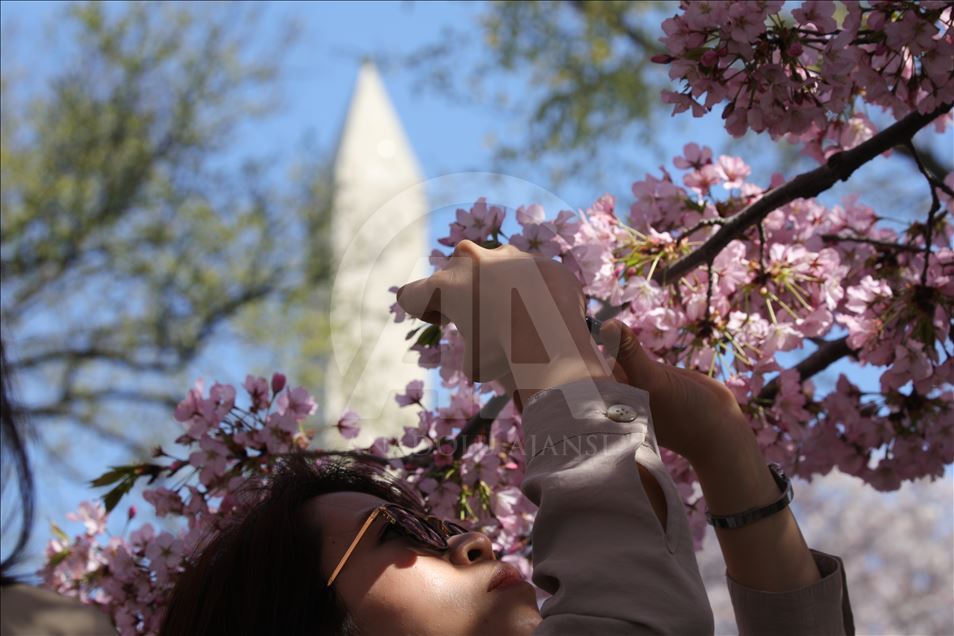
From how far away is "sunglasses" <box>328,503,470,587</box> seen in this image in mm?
1628

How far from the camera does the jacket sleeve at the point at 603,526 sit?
1.23 m

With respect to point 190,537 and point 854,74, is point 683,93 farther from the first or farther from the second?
point 190,537

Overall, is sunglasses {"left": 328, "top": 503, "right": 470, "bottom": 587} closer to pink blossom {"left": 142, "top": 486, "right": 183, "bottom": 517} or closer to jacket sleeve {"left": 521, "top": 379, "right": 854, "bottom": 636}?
jacket sleeve {"left": 521, "top": 379, "right": 854, "bottom": 636}

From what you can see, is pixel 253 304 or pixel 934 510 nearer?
pixel 934 510

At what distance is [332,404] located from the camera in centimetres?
1162

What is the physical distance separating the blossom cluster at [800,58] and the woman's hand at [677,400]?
686mm

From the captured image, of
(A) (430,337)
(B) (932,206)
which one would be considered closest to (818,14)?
(B) (932,206)

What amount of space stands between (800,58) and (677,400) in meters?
0.91

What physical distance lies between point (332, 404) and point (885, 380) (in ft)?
31.2

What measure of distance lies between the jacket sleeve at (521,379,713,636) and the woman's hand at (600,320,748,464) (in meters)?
0.20

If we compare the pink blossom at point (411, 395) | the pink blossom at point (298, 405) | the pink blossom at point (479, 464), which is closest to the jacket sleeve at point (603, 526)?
the pink blossom at point (479, 464)

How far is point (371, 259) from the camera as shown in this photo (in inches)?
156

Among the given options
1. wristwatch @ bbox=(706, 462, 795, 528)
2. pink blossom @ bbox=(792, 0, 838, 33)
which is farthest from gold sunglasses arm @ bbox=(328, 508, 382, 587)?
pink blossom @ bbox=(792, 0, 838, 33)

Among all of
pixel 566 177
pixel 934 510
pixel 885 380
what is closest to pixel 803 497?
pixel 934 510
